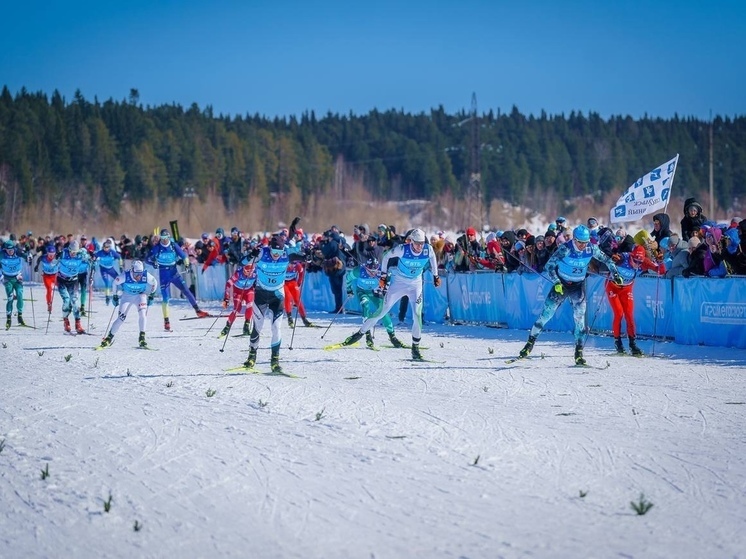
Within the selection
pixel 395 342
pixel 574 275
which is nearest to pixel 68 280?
pixel 395 342

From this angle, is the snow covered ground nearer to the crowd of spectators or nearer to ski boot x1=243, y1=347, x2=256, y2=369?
ski boot x1=243, y1=347, x2=256, y2=369

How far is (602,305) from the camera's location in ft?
65.3

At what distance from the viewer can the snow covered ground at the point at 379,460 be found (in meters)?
6.84

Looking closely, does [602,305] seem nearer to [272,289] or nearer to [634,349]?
[634,349]

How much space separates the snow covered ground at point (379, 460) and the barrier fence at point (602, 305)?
181 centimetres

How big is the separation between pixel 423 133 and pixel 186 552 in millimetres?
135761

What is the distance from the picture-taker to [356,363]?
53.5 ft

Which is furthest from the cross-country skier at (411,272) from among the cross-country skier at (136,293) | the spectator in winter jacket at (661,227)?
the spectator in winter jacket at (661,227)

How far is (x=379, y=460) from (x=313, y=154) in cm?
11751

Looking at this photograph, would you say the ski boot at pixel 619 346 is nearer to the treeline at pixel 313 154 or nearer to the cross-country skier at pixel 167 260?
the cross-country skier at pixel 167 260

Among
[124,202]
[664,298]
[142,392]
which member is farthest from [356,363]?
[124,202]

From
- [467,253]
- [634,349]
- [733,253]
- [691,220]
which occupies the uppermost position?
[691,220]

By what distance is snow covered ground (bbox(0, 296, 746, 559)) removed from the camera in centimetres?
684

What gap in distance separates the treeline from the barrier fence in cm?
8011
